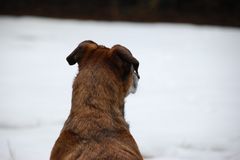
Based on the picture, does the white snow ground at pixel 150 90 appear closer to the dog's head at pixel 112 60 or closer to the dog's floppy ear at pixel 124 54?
the dog's head at pixel 112 60

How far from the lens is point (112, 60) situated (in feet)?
12.4

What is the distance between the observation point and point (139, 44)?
1590 centimetres

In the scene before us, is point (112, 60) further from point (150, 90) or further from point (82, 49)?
point (150, 90)

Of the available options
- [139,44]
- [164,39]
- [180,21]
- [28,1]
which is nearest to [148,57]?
[139,44]

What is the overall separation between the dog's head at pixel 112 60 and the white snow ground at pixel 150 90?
84.8 inches

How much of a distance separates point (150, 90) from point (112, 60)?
20.1ft

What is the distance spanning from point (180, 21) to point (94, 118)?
20790 millimetres

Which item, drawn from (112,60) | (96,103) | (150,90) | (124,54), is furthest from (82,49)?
(150,90)

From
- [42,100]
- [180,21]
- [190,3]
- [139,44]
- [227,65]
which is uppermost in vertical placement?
[190,3]

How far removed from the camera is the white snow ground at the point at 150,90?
6.43 m

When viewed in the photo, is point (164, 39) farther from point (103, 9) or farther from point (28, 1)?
point (28, 1)

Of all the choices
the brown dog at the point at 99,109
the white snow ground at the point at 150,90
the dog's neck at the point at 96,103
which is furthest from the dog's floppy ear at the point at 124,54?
the white snow ground at the point at 150,90

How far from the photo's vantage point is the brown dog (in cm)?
320

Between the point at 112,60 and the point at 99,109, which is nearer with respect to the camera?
the point at 99,109
